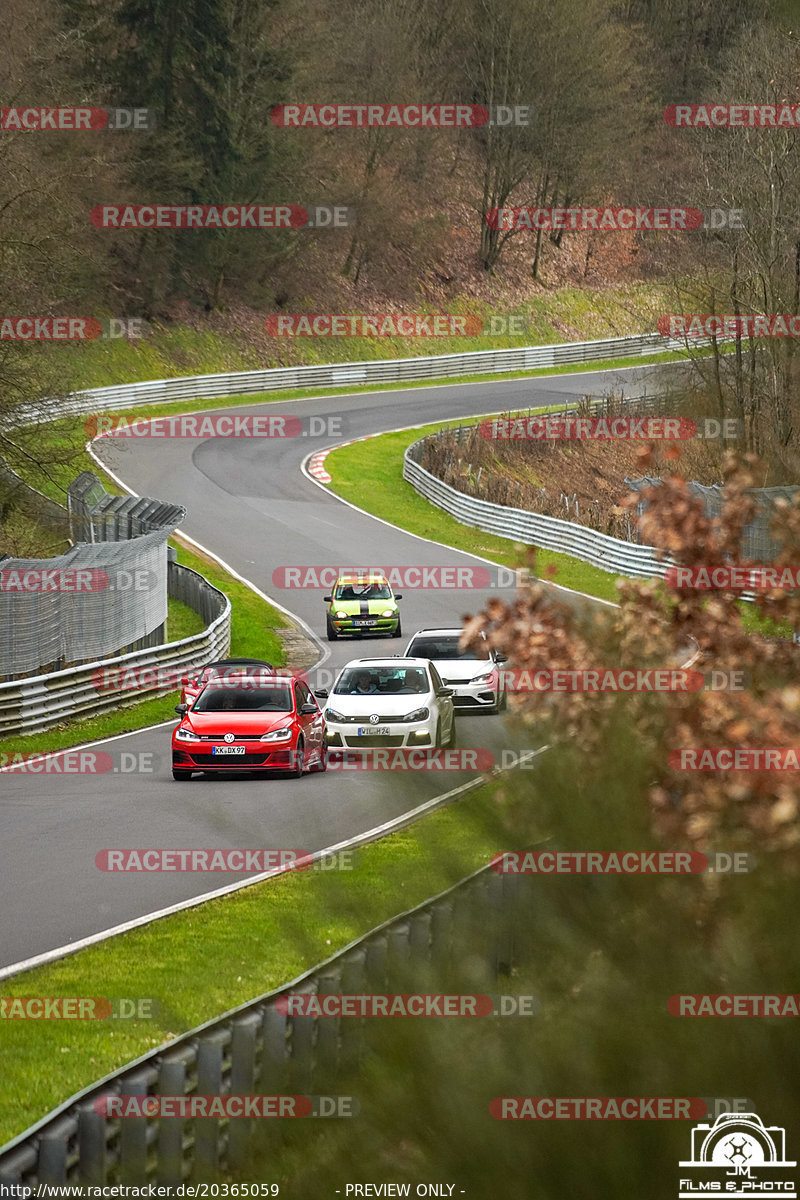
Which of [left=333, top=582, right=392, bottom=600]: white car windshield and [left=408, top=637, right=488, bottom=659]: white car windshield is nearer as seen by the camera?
[left=408, top=637, right=488, bottom=659]: white car windshield

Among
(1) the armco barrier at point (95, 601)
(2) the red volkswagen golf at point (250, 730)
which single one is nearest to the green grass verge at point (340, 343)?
(1) the armco barrier at point (95, 601)

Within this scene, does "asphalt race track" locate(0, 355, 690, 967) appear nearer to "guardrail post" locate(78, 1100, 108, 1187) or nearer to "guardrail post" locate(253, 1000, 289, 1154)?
"guardrail post" locate(253, 1000, 289, 1154)

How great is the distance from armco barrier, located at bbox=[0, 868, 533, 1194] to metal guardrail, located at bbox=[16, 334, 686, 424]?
47163 mm

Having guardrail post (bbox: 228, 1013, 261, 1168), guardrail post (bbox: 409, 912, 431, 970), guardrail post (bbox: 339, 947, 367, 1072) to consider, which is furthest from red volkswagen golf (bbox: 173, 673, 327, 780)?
guardrail post (bbox: 409, 912, 431, 970)

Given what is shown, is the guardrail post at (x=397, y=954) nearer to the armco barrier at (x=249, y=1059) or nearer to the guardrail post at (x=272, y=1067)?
the armco barrier at (x=249, y=1059)

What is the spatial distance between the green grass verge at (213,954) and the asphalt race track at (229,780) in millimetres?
226

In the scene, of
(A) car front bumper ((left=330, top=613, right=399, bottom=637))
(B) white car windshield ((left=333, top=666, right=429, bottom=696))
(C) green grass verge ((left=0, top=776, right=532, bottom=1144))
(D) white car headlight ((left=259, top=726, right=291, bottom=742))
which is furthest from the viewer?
(A) car front bumper ((left=330, top=613, right=399, bottom=637))

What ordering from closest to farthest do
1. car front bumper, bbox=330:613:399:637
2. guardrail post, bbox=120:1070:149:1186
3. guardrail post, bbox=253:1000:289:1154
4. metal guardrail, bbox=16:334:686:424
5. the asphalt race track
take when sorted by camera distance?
guardrail post, bbox=253:1000:289:1154 → guardrail post, bbox=120:1070:149:1186 → the asphalt race track → car front bumper, bbox=330:613:399:637 → metal guardrail, bbox=16:334:686:424

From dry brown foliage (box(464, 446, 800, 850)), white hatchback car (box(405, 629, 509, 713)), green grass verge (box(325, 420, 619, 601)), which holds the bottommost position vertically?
green grass verge (box(325, 420, 619, 601))

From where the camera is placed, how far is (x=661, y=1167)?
3.51m

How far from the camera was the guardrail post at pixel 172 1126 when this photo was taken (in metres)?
4.35

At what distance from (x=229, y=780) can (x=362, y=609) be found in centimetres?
1384

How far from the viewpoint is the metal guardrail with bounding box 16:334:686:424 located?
198ft

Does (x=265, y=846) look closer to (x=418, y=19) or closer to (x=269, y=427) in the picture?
(x=269, y=427)
